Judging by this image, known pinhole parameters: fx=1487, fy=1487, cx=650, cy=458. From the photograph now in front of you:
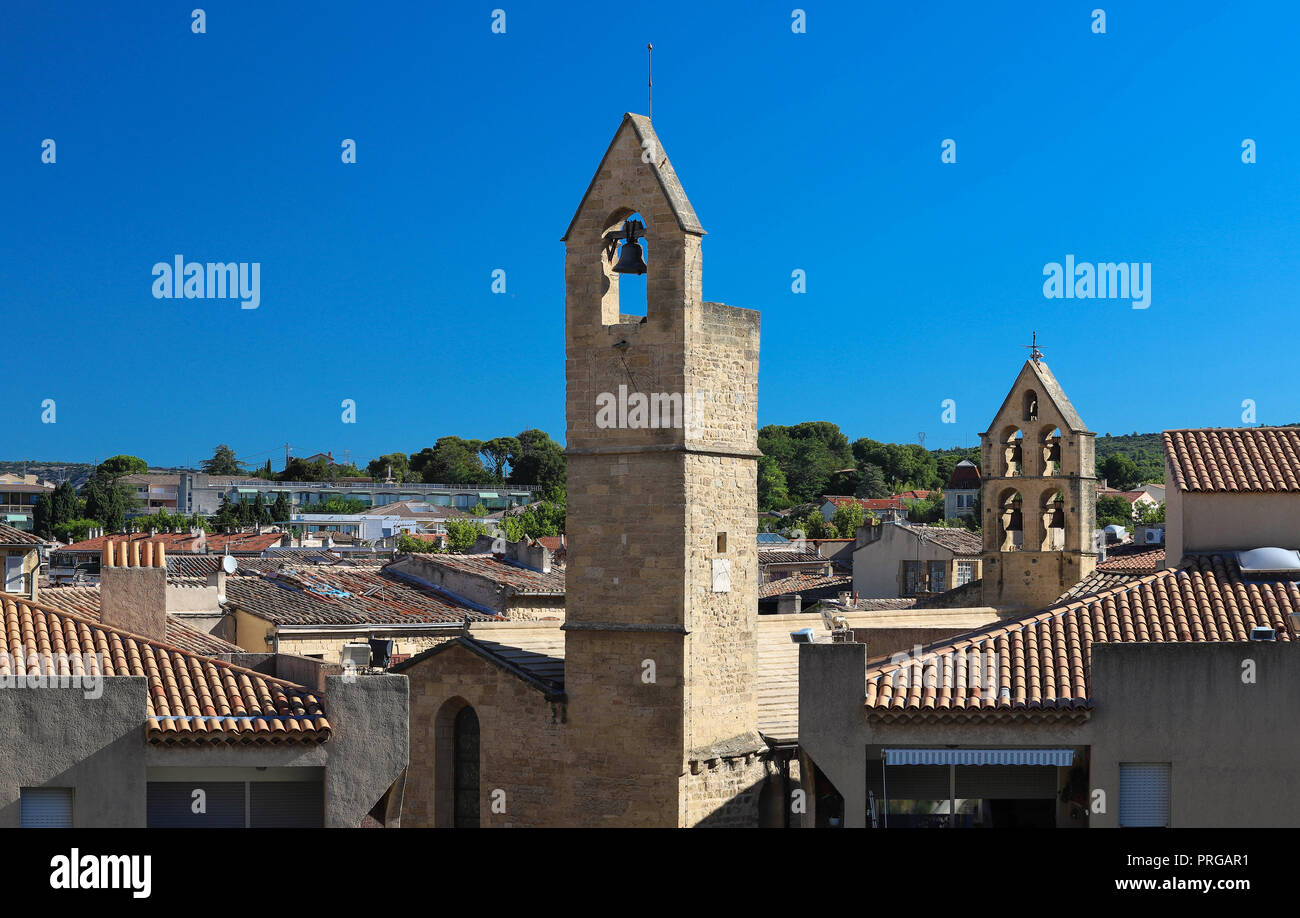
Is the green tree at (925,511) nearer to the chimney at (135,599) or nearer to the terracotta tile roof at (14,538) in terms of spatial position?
the terracotta tile roof at (14,538)

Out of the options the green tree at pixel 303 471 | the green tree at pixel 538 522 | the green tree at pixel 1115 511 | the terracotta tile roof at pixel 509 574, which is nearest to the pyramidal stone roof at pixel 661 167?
the terracotta tile roof at pixel 509 574

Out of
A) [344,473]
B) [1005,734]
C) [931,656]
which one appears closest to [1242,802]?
[1005,734]

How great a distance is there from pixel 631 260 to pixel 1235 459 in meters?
10.9

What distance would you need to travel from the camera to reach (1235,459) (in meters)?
25.5

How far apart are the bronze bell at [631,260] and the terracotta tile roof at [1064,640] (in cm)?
745

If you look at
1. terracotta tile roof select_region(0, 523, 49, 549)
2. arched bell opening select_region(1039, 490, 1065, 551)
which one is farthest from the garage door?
arched bell opening select_region(1039, 490, 1065, 551)

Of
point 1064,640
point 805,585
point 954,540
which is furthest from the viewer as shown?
point 954,540

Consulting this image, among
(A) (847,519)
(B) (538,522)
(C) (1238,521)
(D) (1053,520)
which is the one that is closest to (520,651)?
(C) (1238,521)

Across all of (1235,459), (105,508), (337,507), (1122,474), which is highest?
(1122,474)

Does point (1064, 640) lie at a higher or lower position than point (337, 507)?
lower

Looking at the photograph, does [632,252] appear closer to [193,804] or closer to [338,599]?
[193,804]

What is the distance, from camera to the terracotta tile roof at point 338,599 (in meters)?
37.8

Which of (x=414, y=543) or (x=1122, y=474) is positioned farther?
(x=1122, y=474)

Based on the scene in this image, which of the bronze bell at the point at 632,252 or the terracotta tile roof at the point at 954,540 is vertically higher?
the bronze bell at the point at 632,252
